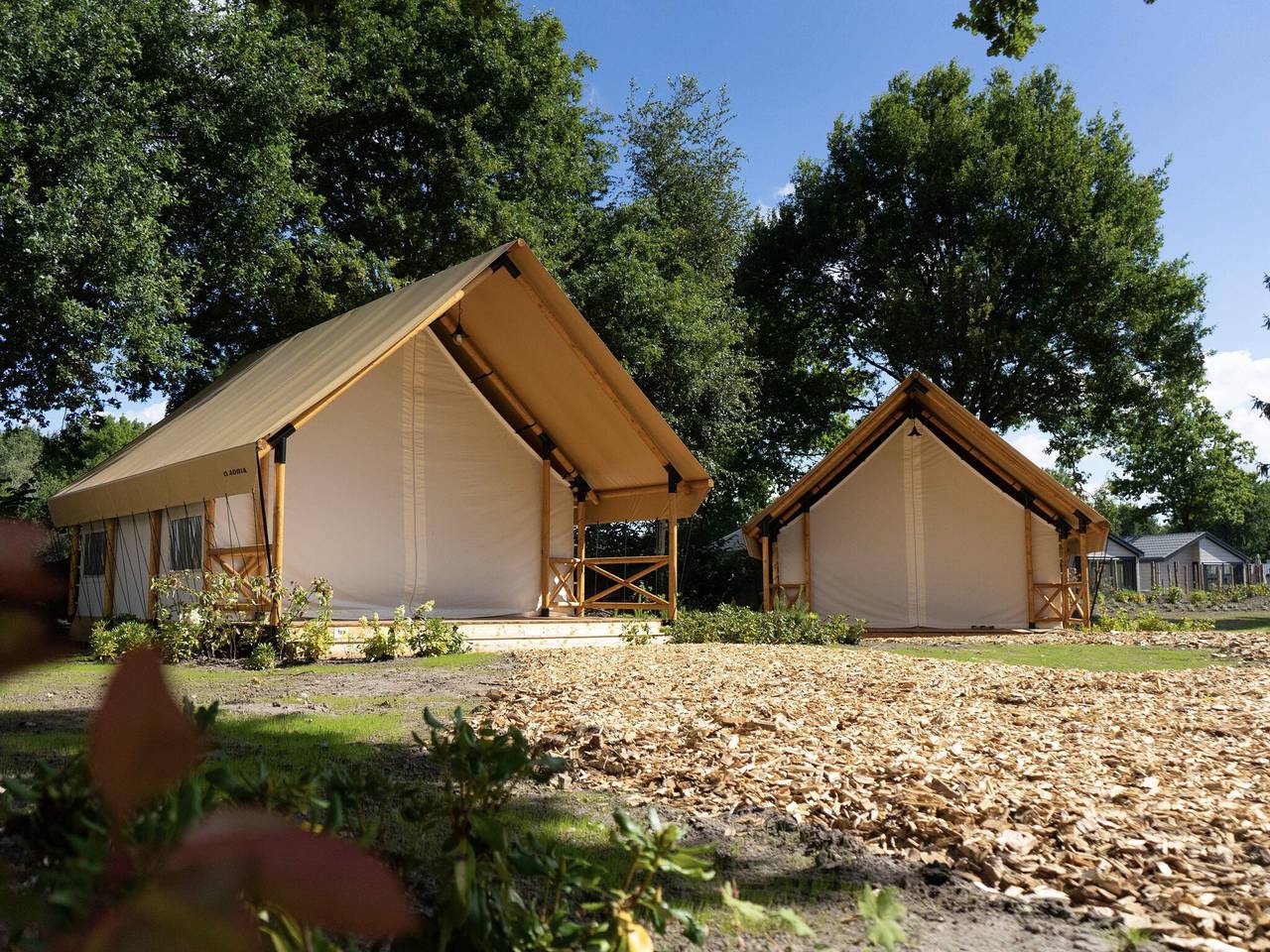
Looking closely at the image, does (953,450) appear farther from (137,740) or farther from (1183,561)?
(1183,561)

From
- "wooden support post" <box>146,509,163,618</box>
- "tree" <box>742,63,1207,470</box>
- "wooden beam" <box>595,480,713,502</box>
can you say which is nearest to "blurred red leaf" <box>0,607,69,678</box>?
"wooden beam" <box>595,480,713,502</box>

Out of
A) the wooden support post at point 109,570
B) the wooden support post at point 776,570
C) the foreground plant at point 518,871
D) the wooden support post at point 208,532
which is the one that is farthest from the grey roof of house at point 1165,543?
the foreground plant at point 518,871

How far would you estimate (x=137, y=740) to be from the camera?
518 mm

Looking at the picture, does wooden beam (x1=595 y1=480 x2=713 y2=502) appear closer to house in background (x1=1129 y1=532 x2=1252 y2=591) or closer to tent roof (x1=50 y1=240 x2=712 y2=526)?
tent roof (x1=50 y1=240 x2=712 y2=526)

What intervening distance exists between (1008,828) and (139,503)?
1044 centimetres

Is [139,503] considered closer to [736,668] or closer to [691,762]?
[736,668]

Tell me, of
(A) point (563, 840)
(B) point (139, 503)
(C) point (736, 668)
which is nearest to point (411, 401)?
(B) point (139, 503)

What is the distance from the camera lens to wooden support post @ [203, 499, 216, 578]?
10.8m

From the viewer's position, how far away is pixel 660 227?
76.8 ft

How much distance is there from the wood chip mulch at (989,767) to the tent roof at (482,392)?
4398 millimetres

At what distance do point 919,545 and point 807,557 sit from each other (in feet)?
6.13

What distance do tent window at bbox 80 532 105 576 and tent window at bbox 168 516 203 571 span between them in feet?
9.31

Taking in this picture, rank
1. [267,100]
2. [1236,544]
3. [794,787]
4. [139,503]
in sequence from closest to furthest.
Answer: [794,787] → [139,503] → [267,100] → [1236,544]

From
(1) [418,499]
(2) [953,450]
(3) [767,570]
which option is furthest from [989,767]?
(2) [953,450]
